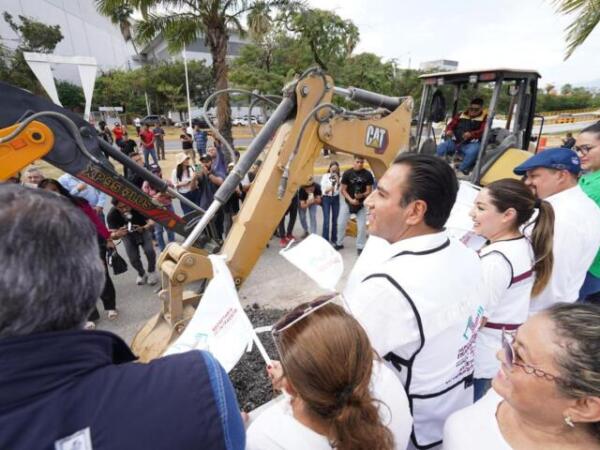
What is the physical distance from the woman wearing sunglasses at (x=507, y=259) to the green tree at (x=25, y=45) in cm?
3036

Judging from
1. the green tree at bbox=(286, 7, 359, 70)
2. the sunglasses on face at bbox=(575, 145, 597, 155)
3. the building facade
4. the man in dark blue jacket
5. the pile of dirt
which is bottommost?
the pile of dirt

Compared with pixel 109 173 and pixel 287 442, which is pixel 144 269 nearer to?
A: pixel 109 173

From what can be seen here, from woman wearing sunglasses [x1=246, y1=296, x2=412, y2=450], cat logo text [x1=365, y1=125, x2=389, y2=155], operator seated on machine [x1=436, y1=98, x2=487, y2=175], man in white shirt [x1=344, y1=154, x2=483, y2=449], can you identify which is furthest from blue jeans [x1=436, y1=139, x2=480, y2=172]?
woman wearing sunglasses [x1=246, y1=296, x2=412, y2=450]

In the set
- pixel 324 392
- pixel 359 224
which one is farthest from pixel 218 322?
pixel 359 224

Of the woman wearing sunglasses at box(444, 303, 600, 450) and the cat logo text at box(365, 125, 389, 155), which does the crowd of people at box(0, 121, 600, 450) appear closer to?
the woman wearing sunglasses at box(444, 303, 600, 450)

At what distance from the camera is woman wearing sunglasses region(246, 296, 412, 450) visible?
3.12ft

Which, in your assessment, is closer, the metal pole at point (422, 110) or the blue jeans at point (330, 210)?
the metal pole at point (422, 110)

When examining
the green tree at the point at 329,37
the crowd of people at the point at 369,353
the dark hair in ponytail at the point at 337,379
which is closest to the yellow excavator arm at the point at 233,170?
the crowd of people at the point at 369,353

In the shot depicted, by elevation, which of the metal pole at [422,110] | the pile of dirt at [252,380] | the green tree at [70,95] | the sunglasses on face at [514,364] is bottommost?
the pile of dirt at [252,380]

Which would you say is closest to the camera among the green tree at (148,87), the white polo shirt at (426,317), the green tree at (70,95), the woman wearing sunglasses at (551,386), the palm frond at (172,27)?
the woman wearing sunglasses at (551,386)

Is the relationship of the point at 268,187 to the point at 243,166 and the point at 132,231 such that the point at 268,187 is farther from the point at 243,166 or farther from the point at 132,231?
the point at 132,231

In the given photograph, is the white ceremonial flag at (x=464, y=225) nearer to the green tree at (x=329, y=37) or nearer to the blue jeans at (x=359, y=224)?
the blue jeans at (x=359, y=224)

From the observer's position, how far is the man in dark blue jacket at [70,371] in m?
0.61

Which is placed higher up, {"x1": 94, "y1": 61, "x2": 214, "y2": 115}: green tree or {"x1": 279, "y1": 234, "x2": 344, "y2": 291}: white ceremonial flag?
{"x1": 94, "y1": 61, "x2": 214, "y2": 115}: green tree
